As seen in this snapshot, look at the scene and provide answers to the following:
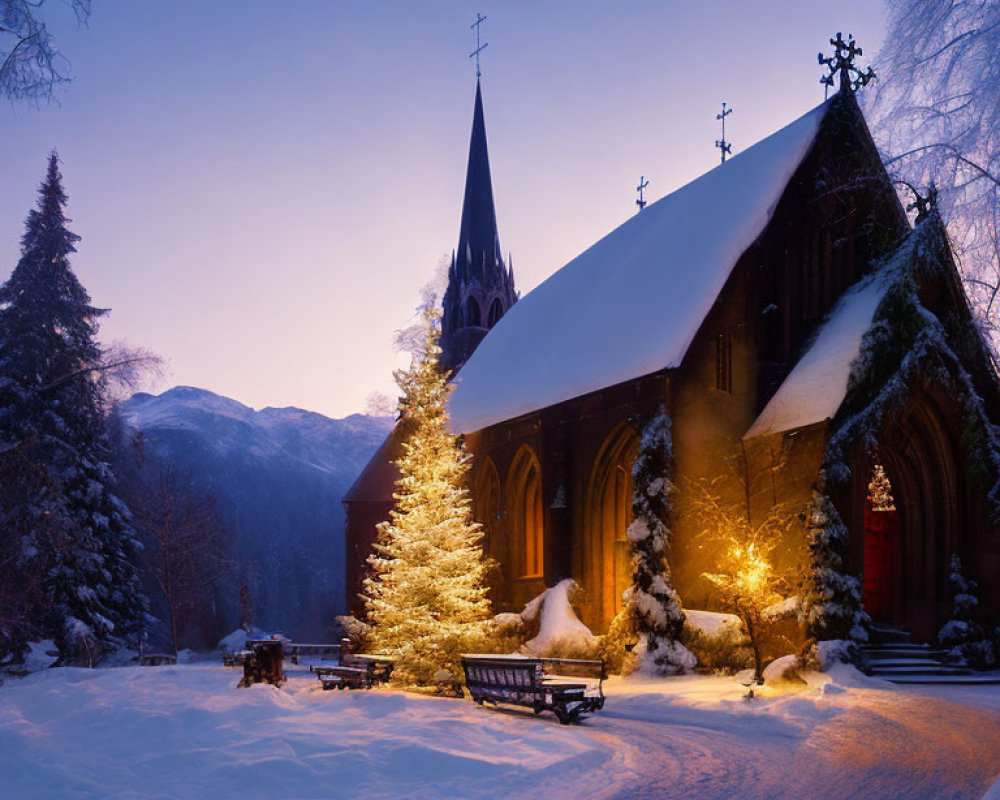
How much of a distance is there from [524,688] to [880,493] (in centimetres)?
1287

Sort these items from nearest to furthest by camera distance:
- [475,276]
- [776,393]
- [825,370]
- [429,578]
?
[429,578]
[825,370]
[776,393]
[475,276]

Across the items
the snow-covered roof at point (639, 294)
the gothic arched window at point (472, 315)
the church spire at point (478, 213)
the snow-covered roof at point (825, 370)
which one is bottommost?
the snow-covered roof at point (825, 370)

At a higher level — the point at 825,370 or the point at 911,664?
the point at 825,370

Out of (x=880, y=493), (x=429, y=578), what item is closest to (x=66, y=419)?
(x=429, y=578)

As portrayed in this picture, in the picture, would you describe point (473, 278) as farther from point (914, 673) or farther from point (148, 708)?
point (148, 708)

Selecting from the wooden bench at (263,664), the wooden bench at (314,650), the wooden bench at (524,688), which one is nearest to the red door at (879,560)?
the wooden bench at (524,688)

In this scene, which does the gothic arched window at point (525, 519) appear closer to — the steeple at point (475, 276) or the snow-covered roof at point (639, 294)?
the snow-covered roof at point (639, 294)

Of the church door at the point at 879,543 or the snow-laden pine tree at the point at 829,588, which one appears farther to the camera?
the church door at the point at 879,543

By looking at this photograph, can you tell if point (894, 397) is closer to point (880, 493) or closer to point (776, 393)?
point (776, 393)

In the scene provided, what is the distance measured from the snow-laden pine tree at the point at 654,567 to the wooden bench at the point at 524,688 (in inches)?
150

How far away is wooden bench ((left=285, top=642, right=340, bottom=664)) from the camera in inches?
1363

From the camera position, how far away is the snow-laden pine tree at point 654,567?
1955cm

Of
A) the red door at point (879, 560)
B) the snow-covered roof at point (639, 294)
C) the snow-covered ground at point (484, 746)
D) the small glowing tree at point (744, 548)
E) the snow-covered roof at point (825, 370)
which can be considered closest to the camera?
the snow-covered ground at point (484, 746)

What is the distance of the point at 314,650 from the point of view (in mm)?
38812
